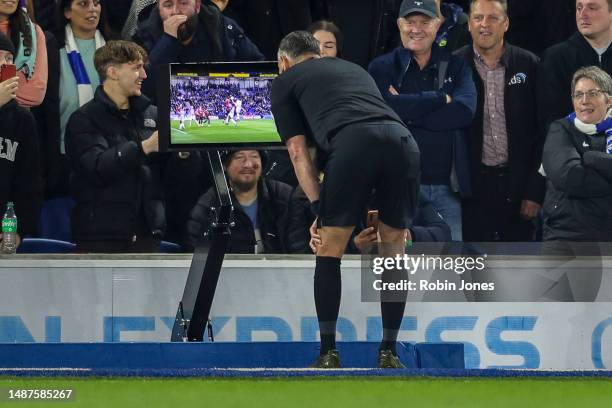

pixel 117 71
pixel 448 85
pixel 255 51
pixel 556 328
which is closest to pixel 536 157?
pixel 448 85

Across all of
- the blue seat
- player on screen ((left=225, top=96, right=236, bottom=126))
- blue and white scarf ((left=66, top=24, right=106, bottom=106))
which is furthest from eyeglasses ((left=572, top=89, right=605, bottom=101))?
the blue seat

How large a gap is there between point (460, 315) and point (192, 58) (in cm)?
261

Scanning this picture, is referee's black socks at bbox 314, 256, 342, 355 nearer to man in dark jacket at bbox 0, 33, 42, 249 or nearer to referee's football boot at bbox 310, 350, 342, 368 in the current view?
referee's football boot at bbox 310, 350, 342, 368

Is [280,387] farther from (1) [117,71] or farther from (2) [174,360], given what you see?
(1) [117,71]

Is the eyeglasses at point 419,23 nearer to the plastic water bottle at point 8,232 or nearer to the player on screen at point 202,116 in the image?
the player on screen at point 202,116

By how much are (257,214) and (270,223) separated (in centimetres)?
10

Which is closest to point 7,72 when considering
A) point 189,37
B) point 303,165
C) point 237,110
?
point 189,37

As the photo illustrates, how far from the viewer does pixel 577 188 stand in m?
8.92

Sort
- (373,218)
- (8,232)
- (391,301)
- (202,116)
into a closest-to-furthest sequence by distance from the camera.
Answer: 1. (391,301)
2. (373,218)
3. (202,116)
4. (8,232)

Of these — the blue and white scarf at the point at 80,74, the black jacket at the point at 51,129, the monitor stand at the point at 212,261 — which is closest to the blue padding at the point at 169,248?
the black jacket at the point at 51,129

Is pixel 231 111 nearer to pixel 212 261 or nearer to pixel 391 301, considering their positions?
pixel 212 261

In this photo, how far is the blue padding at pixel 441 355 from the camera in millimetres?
7422

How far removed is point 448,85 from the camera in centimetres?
962

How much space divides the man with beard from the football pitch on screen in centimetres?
196
